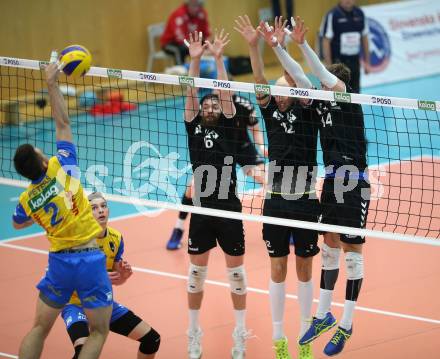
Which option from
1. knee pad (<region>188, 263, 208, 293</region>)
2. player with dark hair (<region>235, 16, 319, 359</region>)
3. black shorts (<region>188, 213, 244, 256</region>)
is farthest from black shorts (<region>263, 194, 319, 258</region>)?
knee pad (<region>188, 263, 208, 293</region>)

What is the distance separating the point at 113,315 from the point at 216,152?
6.22 feet

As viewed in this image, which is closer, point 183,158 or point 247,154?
point 247,154

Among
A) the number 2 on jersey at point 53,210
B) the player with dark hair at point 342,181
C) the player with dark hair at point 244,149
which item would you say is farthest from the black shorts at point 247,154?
the number 2 on jersey at point 53,210

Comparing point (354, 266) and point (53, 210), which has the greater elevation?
point (53, 210)

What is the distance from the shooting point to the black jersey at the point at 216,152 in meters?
8.61

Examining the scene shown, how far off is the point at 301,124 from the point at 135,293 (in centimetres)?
353

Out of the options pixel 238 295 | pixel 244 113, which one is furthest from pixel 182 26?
pixel 238 295

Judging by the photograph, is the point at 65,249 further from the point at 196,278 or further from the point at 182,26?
the point at 182,26

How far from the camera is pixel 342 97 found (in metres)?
8.00

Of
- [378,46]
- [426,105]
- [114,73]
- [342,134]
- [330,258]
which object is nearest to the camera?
[426,105]

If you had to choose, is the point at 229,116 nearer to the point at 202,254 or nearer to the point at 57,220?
the point at 202,254

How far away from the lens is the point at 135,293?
10.7 metres

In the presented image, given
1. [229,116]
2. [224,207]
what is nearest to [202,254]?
[224,207]

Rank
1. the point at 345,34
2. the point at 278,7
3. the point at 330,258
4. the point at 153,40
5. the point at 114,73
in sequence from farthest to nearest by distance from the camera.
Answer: the point at 278,7 < the point at 153,40 < the point at 345,34 < the point at 114,73 < the point at 330,258
